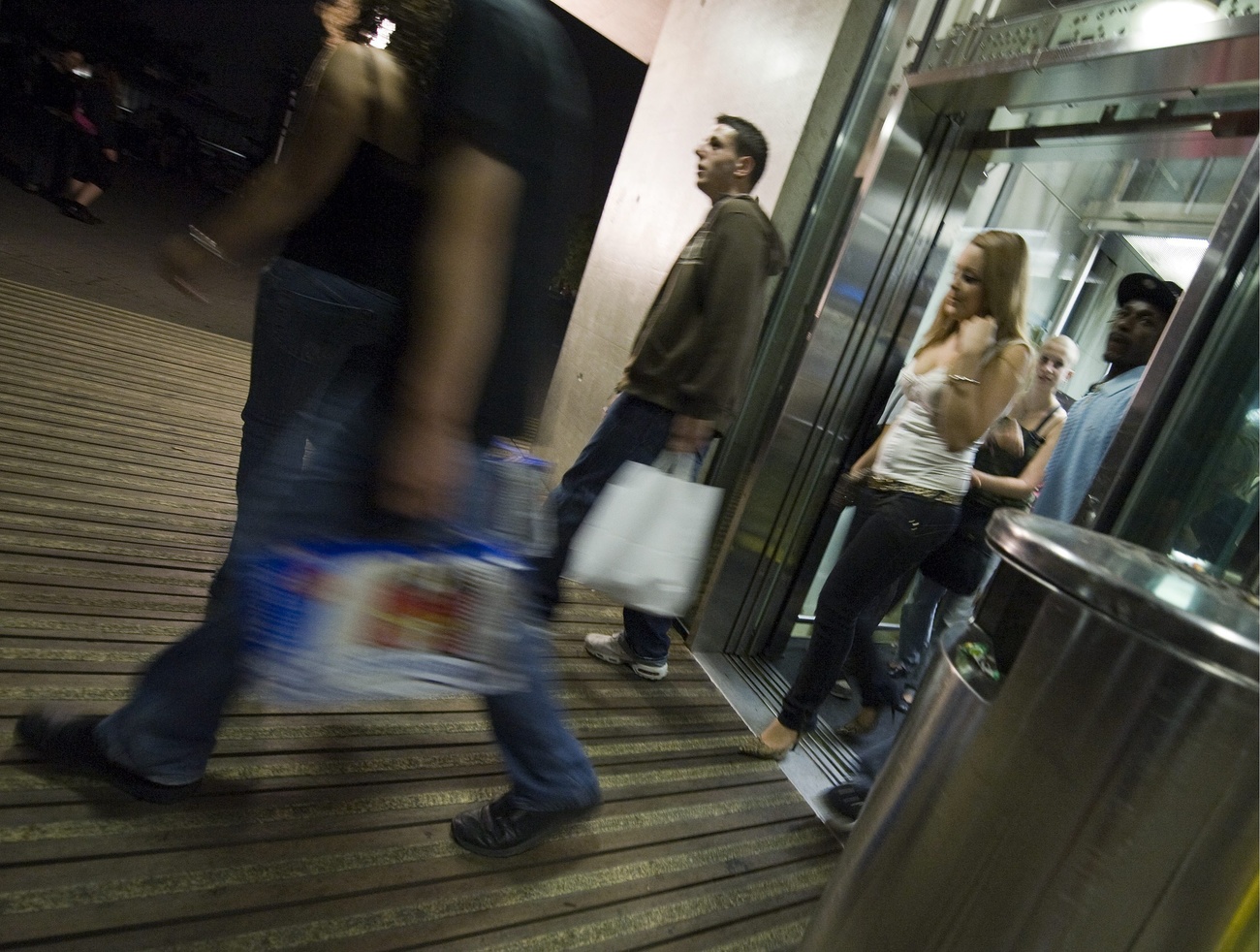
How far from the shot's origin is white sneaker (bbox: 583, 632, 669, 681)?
2.75 m

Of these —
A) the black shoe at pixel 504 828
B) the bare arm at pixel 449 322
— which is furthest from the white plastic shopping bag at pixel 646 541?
the bare arm at pixel 449 322

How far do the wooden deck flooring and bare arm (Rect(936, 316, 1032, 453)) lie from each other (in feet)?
4.32

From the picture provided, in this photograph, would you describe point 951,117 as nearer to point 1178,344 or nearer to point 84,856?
point 1178,344

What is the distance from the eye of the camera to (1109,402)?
2.10 metres

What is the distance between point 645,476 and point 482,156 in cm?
102

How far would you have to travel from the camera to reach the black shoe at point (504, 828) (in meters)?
1.63

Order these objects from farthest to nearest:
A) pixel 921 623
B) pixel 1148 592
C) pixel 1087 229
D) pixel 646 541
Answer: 1. pixel 1087 229
2. pixel 921 623
3. pixel 646 541
4. pixel 1148 592

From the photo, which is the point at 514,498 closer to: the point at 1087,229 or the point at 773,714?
the point at 773,714

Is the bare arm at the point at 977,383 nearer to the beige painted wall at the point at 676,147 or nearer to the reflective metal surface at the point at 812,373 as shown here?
the reflective metal surface at the point at 812,373

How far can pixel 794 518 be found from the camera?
3131 mm

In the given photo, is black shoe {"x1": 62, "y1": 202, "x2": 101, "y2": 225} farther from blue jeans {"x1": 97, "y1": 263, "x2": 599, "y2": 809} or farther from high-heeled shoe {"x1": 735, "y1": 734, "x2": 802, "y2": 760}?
high-heeled shoe {"x1": 735, "y1": 734, "x2": 802, "y2": 760}

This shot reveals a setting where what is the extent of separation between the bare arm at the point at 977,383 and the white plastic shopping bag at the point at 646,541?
0.86 m

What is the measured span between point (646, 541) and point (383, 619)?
903 mm

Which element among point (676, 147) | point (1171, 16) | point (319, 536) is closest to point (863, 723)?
point (319, 536)
